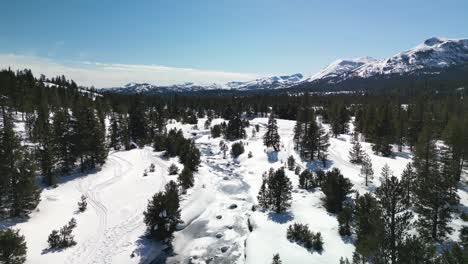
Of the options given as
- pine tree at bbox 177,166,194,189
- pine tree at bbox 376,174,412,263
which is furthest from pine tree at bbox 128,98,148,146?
pine tree at bbox 376,174,412,263

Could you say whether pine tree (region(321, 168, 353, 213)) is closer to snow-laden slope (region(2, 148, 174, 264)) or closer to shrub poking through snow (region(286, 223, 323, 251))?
shrub poking through snow (region(286, 223, 323, 251))

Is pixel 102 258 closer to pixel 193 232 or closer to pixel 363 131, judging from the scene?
pixel 193 232

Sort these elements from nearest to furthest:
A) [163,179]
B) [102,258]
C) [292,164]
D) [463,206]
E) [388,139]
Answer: [102,258] < [463,206] < [163,179] < [292,164] < [388,139]

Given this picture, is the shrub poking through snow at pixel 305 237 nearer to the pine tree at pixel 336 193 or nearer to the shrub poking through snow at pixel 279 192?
the shrub poking through snow at pixel 279 192

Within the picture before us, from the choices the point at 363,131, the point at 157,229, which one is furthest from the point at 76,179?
the point at 363,131

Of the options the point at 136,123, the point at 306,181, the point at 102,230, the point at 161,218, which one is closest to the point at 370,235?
the point at 161,218

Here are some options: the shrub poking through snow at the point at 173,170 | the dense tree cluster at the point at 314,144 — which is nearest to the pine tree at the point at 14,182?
the shrub poking through snow at the point at 173,170
